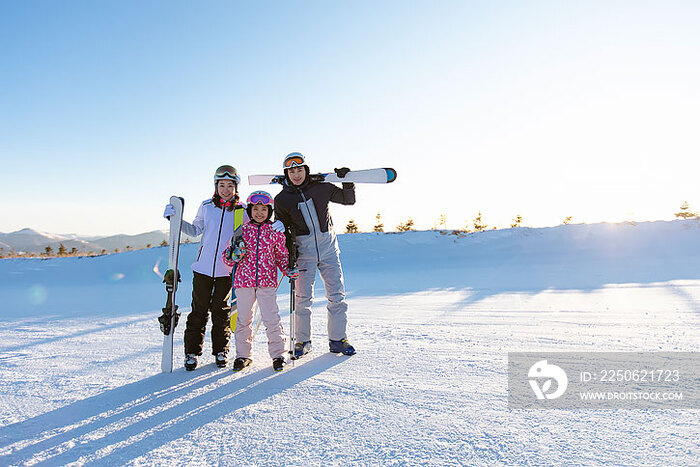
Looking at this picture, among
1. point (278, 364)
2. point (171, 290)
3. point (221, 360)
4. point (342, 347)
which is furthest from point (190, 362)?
point (342, 347)

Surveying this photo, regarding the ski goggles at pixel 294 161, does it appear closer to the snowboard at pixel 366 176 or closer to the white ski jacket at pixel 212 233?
the snowboard at pixel 366 176

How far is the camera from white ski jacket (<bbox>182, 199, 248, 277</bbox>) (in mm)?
3848

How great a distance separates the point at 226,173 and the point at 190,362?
187 cm

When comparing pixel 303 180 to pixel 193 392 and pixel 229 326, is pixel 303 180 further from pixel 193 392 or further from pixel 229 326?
pixel 193 392

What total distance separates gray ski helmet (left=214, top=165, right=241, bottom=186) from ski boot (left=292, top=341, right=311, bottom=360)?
1821 millimetres

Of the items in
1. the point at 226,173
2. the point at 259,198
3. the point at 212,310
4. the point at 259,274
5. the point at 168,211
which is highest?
the point at 226,173

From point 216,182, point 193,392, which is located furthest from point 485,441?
point 216,182

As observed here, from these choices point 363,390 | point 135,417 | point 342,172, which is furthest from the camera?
point 342,172

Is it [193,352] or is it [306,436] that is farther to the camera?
[193,352]

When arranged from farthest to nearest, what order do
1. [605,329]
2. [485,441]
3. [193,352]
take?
1. [605,329]
2. [193,352]
3. [485,441]

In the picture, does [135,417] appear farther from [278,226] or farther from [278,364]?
[278,226]

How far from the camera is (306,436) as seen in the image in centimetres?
227

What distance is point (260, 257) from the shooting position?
3652 mm

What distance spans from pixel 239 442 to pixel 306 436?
379 mm
